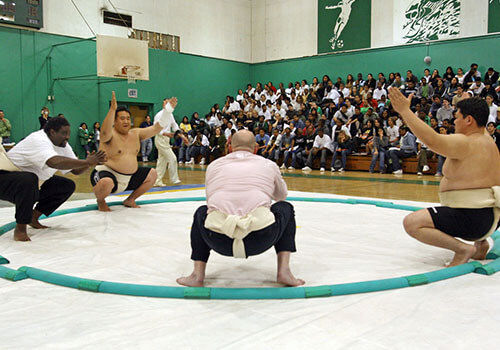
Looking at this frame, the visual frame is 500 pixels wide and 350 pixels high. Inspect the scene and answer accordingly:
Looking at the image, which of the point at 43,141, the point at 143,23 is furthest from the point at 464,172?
the point at 143,23

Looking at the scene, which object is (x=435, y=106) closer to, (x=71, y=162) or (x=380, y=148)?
(x=380, y=148)

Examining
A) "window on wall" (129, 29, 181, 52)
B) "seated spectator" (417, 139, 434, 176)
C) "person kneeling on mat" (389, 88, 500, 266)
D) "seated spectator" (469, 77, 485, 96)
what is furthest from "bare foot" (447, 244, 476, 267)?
"window on wall" (129, 29, 181, 52)

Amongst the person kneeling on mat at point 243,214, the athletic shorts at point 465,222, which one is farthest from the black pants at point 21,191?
the athletic shorts at point 465,222

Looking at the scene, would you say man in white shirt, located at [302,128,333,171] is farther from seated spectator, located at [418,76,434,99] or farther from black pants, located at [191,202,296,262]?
black pants, located at [191,202,296,262]

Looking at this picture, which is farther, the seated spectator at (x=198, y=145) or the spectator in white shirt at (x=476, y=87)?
the seated spectator at (x=198, y=145)

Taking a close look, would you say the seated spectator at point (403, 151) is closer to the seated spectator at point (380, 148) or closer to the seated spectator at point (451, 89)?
the seated spectator at point (380, 148)

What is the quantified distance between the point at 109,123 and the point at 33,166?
997 mm

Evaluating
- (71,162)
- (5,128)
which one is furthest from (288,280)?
(5,128)

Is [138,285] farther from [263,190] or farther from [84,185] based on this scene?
[84,185]

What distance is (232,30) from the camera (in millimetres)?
17219

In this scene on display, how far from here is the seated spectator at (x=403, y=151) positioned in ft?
30.1

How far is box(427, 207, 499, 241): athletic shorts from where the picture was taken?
2332 millimetres

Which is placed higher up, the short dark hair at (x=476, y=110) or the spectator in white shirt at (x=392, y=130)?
the spectator in white shirt at (x=392, y=130)

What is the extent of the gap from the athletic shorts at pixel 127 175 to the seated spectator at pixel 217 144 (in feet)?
27.7
